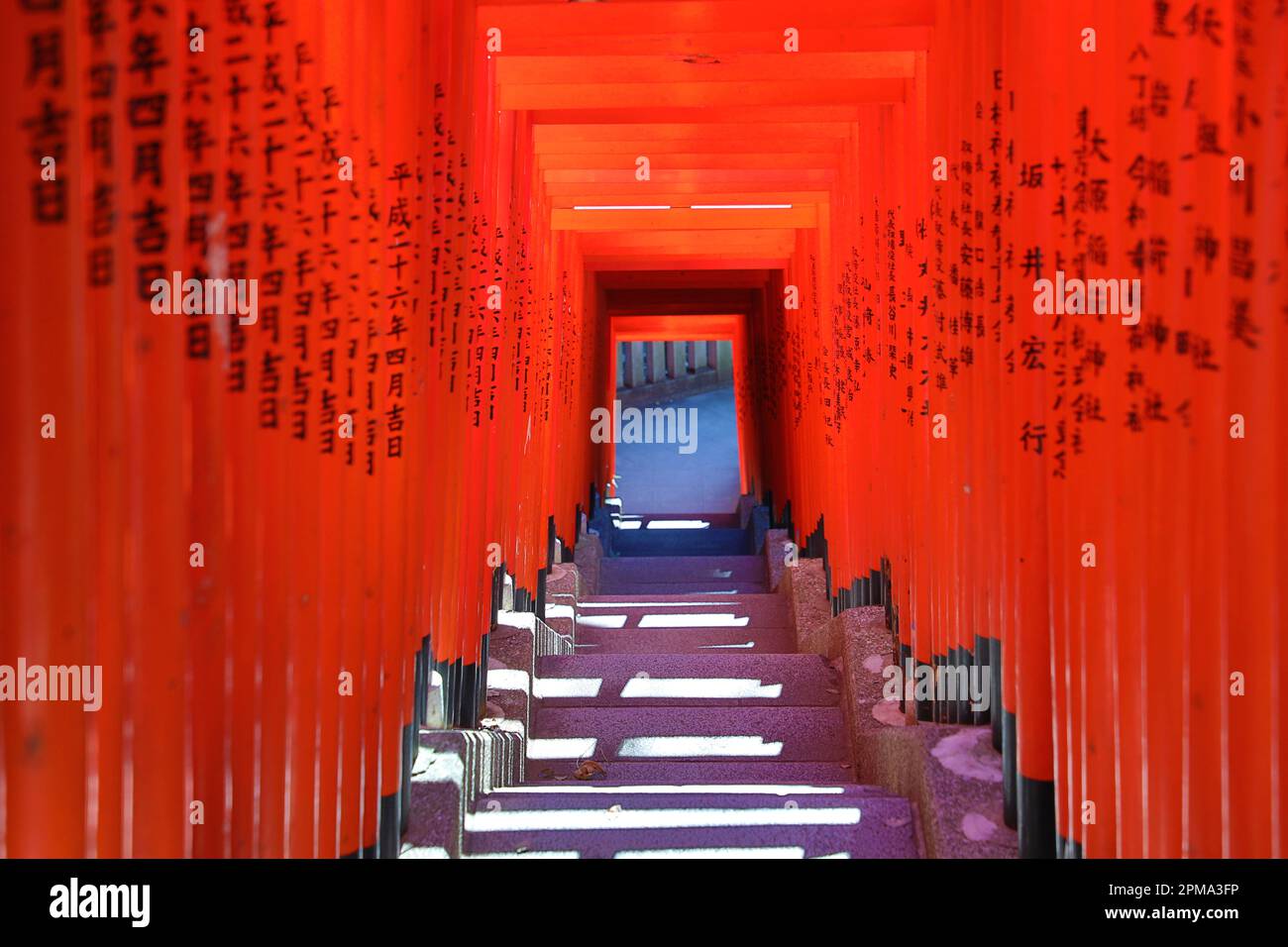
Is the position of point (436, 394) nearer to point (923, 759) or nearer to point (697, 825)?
point (697, 825)

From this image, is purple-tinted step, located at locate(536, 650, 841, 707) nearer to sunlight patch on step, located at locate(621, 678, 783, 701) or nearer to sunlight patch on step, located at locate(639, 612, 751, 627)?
sunlight patch on step, located at locate(621, 678, 783, 701)

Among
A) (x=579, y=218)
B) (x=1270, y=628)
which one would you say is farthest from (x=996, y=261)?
(x=579, y=218)

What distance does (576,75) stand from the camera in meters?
4.64

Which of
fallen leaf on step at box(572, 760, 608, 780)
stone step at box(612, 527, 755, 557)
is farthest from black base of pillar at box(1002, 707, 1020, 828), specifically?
stone step at box(612, 527, 755, 557)

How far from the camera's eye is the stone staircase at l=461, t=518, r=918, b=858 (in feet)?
11.2

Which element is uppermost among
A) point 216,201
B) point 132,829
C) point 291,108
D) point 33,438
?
point 291,108

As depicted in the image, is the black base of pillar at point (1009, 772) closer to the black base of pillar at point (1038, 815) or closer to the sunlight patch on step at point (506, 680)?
the black base of pillar at point (1038, 815)

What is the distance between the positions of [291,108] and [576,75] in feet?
8.47

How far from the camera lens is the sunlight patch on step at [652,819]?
137 inches

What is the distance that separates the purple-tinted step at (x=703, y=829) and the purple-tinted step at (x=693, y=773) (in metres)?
0.94

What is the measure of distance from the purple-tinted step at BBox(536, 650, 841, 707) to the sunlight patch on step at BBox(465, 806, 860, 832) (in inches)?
75.7

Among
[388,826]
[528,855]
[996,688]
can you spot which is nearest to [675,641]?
[996,688]

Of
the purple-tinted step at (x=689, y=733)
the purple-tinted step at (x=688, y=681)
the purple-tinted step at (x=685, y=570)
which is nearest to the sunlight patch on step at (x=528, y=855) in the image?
the purple-tinted step at (x=689, y=733)
